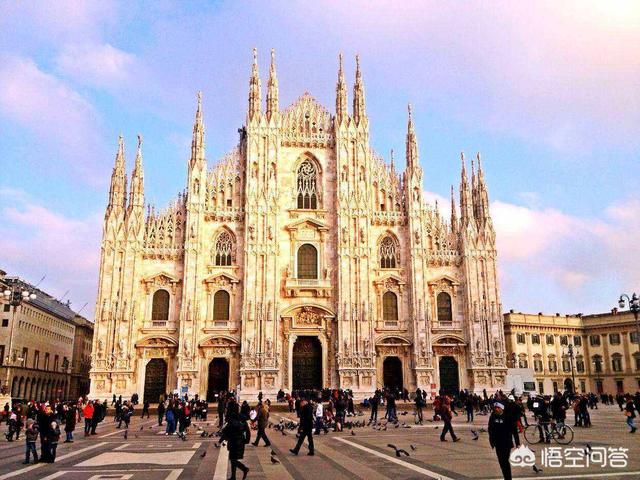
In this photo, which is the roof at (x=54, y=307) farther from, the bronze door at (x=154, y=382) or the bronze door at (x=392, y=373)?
the bronze door at (x=392, y=373)

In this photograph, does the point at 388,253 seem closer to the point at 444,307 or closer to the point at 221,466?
the point at 444,307

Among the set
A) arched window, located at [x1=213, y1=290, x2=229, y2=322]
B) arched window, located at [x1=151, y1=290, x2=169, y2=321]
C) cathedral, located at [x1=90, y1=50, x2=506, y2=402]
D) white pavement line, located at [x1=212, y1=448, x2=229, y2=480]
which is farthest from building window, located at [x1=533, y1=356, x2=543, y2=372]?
white pavement line, located at [x1=212, y1=448, x2=229, y2=480]

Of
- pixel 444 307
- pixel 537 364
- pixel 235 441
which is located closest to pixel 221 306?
pixel 444 307

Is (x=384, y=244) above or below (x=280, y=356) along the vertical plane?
above

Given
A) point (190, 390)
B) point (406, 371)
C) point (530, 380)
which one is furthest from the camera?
point (530, 380)

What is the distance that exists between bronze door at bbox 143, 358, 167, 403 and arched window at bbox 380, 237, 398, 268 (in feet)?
60.8

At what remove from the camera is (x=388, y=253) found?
47.7m

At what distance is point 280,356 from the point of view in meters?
43.8

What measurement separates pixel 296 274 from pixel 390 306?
25.6 ft

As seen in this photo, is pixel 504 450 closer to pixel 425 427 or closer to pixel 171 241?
pixel 425 427

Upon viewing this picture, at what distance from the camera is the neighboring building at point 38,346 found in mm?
62000

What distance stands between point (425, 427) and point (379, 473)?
13.2 metres

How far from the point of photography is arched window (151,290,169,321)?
145 feet

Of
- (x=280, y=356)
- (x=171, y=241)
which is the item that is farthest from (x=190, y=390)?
(x=171, y=241)
